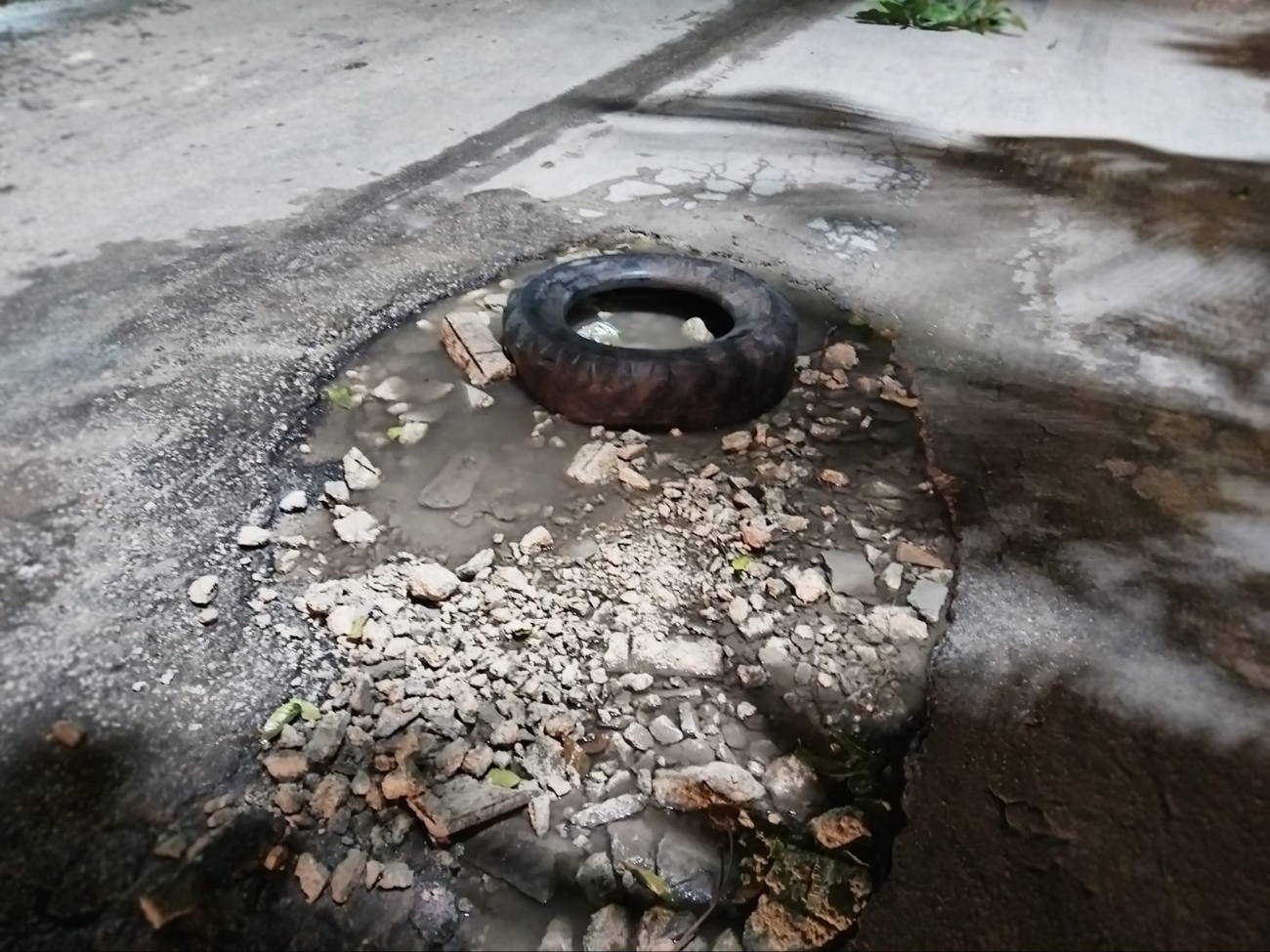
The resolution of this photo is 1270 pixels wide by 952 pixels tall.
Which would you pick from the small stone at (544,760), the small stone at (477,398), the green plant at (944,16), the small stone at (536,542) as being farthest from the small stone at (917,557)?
the green plant at (944,16)

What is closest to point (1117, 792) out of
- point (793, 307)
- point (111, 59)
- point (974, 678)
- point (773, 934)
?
point (974, 678)

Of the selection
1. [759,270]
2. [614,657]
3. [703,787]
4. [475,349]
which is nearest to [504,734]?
[614,657]

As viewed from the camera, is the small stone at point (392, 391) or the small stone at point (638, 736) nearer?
the small stone at point (638, 736)

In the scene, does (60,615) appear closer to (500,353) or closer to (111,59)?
(500,353)

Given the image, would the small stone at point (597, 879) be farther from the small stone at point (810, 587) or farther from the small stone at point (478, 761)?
the small stone at point (810, 587)

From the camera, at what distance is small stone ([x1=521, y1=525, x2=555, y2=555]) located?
2.29m

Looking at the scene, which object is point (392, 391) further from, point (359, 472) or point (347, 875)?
point (347, 875)

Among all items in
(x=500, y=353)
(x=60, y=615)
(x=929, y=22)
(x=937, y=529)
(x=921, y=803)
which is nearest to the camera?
(x=921, y=803)

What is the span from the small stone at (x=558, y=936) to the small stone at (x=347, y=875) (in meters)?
0.34

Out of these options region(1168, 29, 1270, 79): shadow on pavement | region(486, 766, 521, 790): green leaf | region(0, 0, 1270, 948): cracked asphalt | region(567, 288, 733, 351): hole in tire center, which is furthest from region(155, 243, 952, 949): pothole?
region(1168, 29, 1270, 79): shadow on pavement

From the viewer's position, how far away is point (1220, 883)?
168 cm

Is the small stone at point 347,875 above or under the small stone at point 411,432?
under

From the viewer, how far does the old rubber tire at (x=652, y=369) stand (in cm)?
262

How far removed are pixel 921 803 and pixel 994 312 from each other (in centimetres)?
211
